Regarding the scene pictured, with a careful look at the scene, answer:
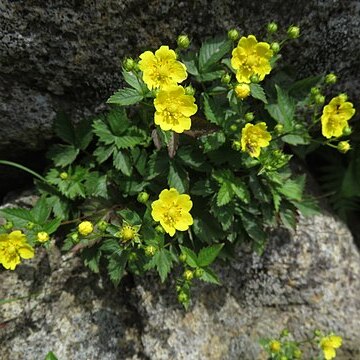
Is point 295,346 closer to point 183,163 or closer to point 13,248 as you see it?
point 183,163

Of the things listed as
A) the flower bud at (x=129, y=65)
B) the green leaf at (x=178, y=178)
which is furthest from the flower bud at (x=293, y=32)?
the green leaf at (x=178, y=178)

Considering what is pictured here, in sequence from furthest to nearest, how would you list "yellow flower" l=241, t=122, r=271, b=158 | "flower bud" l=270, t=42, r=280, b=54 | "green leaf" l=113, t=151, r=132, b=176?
1. "green leaf" l=113, t=151, r=132, b=176
2. "yellow flower" l=241, t=122, r=271, b=158
3. "flower bud" l=270, t=42, r=280, b=54

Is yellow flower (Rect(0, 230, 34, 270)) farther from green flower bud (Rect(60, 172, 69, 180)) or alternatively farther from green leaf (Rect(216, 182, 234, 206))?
green leaf (Rect(216, 182, 234, 206))

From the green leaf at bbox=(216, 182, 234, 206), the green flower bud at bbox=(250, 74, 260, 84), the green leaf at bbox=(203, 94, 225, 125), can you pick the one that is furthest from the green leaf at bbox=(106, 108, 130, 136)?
the green flower bud at bbox=(250, 74, 260, 84)

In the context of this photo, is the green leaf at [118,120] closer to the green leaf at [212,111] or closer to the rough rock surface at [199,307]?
the green leaf at [212,111]

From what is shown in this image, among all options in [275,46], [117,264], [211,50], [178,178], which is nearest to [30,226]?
[117,264]

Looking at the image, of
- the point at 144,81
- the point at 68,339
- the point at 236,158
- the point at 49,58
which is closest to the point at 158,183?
the point at 236,158
